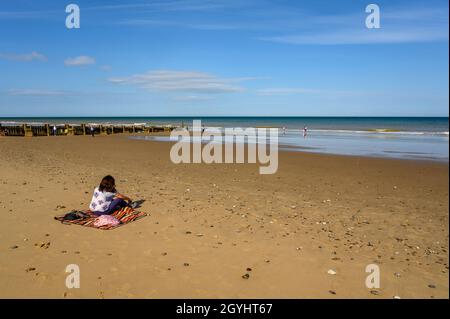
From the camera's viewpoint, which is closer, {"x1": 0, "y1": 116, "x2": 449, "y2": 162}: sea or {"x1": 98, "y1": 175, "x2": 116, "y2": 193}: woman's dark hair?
{"x1": 98, "y1": 175, "x2": 116, "y2": 193}: woman's dark hair

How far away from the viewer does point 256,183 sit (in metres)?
14.2

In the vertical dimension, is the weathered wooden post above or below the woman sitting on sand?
above

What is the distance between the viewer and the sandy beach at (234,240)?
561cm

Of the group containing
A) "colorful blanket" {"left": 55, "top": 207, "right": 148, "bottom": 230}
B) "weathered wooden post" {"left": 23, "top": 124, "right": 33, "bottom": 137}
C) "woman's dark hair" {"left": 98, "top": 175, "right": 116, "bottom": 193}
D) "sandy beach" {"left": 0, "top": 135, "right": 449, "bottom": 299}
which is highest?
"weathered wooden post" {"left": 23, "top": 124, "right": 33, "bottom": 137}

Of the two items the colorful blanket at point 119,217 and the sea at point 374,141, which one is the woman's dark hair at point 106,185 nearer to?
the colorful blanket at point 119,217

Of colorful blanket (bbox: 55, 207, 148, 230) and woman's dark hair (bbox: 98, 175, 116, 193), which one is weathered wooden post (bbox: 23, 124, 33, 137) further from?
woman's dark hair (bbox: 98, 175, 116, 193)

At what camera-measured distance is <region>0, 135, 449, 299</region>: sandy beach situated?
561 centimetres

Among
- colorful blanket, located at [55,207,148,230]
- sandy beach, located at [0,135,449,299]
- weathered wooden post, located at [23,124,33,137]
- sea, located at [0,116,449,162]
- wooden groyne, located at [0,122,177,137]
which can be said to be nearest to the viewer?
sandy beach, located at [0,135,449,299]

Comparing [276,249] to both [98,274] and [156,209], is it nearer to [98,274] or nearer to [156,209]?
[98,274]

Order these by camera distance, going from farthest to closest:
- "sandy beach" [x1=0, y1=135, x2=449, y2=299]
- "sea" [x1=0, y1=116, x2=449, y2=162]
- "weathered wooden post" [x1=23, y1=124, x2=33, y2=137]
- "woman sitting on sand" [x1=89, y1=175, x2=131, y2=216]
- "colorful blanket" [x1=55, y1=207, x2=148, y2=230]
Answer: "weathered wooden post" [x1=23, y1=124, x2=33, y2=137] < "sea" [x1=0, y1=116, x2=449, y2=162] < "woman sitting on sand" [x1=89, y1=175, x2=131, y2=216] < "colorful blanket" [x1=55, y1=207, x2=148, y2=230] < "sandy beach" [x1=0, y1=135, x2=449, y2=299]

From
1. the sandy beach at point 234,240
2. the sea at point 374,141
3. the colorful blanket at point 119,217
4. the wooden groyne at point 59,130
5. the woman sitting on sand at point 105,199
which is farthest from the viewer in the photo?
the wooden groyne at point 59,130

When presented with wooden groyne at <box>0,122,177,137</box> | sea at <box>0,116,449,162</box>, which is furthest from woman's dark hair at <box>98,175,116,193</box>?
wooden groyne at <box>0,122,177,137</box>

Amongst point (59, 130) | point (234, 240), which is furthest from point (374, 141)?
point (59, 130)

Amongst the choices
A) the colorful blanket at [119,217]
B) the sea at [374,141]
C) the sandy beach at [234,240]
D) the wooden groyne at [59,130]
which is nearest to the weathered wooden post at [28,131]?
the wooden groyne at [59,130]
